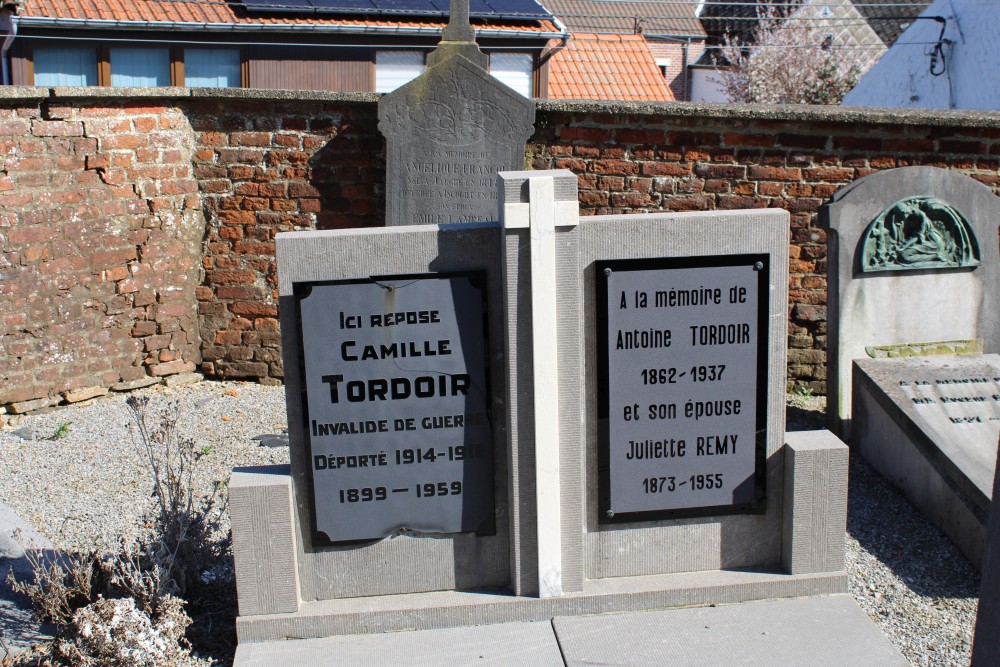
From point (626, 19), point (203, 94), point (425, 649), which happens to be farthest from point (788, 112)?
point (626, 19)

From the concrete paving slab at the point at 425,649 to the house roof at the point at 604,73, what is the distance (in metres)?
15.9

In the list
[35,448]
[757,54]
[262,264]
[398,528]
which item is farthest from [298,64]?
[757,54]

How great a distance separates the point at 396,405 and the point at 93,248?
3542mm

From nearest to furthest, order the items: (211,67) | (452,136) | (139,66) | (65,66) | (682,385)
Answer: (682,385) < (452,136) < (65,66) < (139,66) < (211,67)

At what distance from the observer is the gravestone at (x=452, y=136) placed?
6.74m

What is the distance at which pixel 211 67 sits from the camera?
16.0m

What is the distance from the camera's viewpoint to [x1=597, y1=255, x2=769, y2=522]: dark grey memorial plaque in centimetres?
380

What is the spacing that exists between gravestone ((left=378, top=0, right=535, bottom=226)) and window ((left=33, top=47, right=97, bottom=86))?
33.3ft

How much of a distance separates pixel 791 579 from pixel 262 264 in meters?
4.40

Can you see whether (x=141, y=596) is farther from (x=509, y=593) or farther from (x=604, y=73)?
(x=604, y=73)

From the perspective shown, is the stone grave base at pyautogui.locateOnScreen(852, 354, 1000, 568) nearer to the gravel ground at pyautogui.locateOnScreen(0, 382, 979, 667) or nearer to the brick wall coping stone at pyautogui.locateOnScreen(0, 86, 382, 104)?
the gravel ground at pyautogui.locateOnScreen(0, 382, 979, 667)

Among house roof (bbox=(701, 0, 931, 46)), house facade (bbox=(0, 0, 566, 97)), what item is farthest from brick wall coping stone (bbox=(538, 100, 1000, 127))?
house roof (bbox=(701, 0, 931, 46))

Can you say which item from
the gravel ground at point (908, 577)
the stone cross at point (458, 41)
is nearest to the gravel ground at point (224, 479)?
the gravel ground at point (908, 577)

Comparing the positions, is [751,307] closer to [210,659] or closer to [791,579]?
[791,579]
